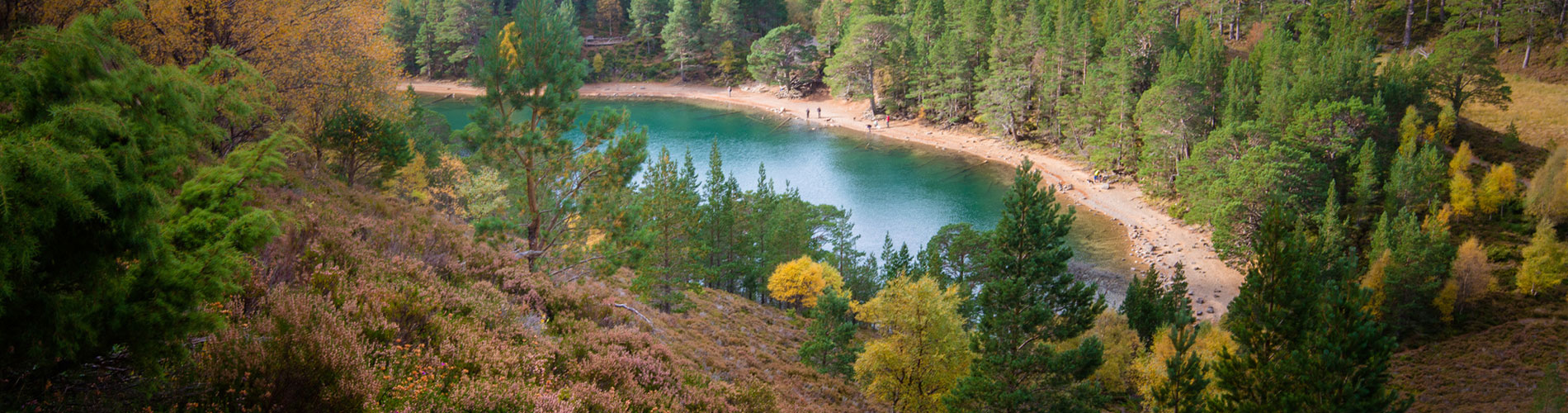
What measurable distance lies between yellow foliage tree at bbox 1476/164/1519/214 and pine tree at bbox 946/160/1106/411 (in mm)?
33265

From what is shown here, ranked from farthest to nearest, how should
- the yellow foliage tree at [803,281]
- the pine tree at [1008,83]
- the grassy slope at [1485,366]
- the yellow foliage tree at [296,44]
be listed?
the pine tree at [1008,83]
the yellow foliage tree at [803,281]
the grassy slope at [1485,366]
the yellow foliage tree at [296,44]

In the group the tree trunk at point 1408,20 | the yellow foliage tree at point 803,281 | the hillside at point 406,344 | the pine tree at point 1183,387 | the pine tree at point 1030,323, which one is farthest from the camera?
the tree trunk at point 1408,20

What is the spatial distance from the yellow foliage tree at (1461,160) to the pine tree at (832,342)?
37.7 metres

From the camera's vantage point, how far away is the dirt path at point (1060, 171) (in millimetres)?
39281

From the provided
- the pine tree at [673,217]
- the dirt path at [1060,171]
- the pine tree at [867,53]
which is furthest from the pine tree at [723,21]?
the pine tree at [673,217]

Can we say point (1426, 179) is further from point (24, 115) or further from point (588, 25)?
point (588, 25)

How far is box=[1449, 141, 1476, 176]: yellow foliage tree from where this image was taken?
136 ft

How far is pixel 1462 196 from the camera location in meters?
39.1

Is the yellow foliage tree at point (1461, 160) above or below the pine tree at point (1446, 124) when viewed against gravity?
below

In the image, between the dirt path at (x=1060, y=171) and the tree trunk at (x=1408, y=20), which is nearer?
the dirt path at (x=1060, y=171)

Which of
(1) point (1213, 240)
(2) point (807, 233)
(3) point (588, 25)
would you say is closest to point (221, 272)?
(2) point (807, 233)

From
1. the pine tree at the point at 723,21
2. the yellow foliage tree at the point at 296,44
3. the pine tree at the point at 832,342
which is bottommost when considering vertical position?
the pine tree at the point at 832,342

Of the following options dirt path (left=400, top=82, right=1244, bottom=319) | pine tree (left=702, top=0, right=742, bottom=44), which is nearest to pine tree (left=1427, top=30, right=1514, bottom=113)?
dirt path (left=400, top=82, right=1244, bottom=319)

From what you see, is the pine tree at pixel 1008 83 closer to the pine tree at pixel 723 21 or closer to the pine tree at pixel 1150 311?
the pine tree at pixel 1150 311
